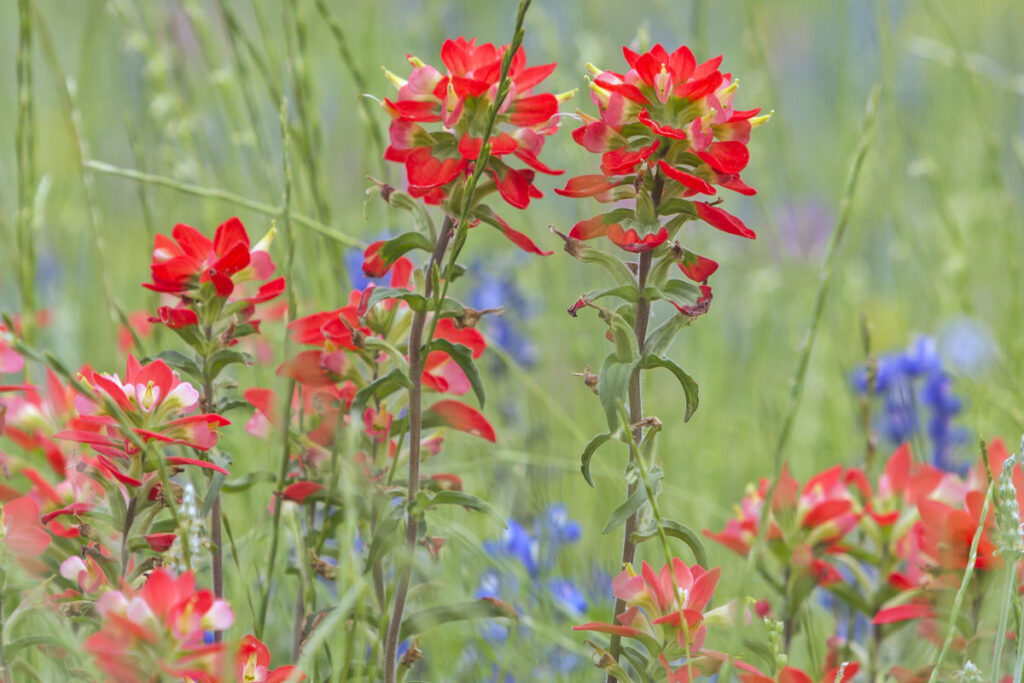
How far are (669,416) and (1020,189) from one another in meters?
1.07

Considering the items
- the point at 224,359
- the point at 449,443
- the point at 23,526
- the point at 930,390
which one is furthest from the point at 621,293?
the point at 449,443

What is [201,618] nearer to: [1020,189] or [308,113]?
[308,113]

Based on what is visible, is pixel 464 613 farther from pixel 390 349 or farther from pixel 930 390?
pixel 930 390

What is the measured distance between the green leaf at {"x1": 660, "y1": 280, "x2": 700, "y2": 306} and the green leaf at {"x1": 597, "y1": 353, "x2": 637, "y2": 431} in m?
0.04

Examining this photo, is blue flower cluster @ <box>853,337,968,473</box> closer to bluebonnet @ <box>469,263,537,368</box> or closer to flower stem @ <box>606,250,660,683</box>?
bluebonnet @ <box>469,263,537,368</box>

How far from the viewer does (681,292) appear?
56cm

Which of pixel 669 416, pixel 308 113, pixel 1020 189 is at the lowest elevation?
pixel 669 416

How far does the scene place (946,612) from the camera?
692 mm

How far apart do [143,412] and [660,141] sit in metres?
0.31

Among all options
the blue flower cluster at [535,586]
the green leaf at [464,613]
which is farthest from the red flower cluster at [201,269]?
the blue flower cluster at [535,586]

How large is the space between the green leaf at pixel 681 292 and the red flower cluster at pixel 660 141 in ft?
0.10

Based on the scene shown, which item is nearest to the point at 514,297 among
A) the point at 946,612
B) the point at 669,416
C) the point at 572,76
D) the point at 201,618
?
the point at 669,416

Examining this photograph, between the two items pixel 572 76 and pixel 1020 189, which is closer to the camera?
pixel 572 76

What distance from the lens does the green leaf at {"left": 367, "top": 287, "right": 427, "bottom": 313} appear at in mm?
548
